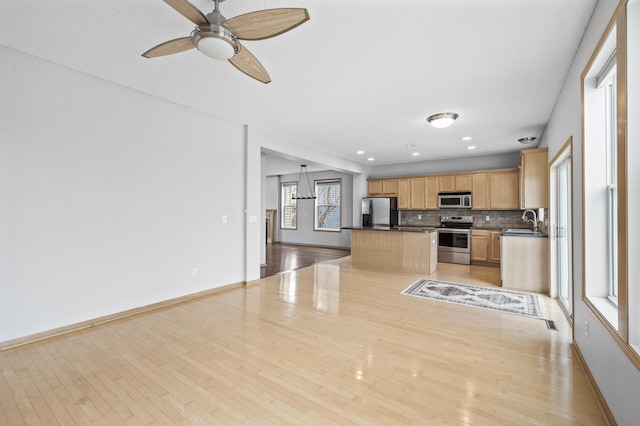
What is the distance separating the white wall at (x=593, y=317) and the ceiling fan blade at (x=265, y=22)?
5.95 ft

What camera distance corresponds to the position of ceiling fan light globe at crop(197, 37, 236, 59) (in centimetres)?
195

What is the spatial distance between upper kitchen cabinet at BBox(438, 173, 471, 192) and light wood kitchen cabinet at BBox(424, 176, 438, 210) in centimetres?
12

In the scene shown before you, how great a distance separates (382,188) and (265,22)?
22.7 feet

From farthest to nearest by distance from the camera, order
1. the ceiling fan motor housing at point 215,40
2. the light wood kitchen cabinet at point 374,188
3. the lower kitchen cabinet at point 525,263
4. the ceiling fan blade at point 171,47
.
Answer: the light wood kitchen cabinet at point 374,188 → the lower kitchen cabinet at point 525,263 → the ceiling fan blade at point 171,47 → the ceiling fan motor housing at point 215,40

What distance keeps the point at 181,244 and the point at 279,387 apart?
269 centimetres

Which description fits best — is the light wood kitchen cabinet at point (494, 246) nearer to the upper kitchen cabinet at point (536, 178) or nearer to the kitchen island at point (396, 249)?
the kitchen island at point (396, 249)

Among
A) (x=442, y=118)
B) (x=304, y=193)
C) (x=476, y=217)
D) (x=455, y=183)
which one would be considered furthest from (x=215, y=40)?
(x=304, y=193)

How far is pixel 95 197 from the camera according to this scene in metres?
3.22

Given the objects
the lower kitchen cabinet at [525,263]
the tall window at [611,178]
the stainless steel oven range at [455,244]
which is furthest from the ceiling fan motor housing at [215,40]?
the stainless steel oven range at [455,244]

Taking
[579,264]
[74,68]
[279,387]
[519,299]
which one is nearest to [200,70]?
[74,68]

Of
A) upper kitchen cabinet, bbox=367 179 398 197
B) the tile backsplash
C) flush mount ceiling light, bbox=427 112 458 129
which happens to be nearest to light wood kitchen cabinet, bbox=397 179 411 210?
upper kitchen cabinet, bbox=367 179 398 197

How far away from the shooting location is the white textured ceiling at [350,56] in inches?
82.4

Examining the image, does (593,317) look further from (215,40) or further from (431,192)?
(431,192)

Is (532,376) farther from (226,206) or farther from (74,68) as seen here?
(74,68)
